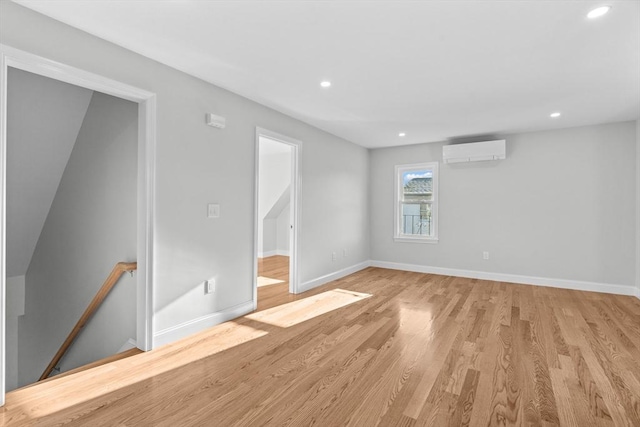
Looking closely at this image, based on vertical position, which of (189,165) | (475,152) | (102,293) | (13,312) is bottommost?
(13,312)

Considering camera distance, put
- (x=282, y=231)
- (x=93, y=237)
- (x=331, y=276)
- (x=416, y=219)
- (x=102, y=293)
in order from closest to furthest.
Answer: (x=102, y=293) → (x=93, y=237) → (x=331, y=276) → (x=416, y=219) → (x=282, y=231)

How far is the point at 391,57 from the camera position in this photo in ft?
8.41

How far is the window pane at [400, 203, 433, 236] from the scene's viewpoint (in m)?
5.90

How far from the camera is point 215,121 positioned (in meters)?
3.07

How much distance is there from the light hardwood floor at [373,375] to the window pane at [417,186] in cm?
276

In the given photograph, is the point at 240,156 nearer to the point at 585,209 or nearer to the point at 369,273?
the point at 369,273

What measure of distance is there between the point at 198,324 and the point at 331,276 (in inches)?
98.9

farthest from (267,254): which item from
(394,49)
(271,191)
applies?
(394,49)

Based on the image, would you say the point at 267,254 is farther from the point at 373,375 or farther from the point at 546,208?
the point at 373,375

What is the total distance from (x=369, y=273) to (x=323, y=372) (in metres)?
3.56

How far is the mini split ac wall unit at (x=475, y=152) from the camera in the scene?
495cm

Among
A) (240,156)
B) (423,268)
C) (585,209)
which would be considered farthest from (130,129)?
(585,209)

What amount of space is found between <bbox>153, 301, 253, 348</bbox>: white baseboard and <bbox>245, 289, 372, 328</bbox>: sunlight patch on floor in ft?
0.42

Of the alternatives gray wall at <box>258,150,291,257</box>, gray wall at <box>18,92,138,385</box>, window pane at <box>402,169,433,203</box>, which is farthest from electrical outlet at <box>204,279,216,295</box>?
gray wall at <box>258,150,291,257</box>
